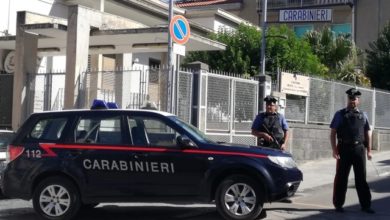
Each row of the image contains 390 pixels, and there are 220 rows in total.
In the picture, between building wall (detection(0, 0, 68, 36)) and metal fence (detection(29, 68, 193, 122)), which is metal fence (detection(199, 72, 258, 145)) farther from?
building wall (detection(0, 0, 68, 36))

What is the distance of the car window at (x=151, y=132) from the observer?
8.62 meters

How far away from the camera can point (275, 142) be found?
1041 centimetres

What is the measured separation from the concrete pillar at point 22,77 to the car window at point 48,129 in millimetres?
7426

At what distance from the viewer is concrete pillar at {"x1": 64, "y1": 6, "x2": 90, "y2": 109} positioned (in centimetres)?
1479

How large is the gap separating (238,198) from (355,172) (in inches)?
84.1

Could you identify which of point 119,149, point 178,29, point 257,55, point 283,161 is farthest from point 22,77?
point 283,161

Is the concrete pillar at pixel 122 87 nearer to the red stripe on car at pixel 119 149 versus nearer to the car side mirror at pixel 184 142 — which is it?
the red stripe on car at pixel 119 149

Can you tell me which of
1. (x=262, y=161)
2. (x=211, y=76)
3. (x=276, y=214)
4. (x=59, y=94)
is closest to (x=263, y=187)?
(x=262, y=161)

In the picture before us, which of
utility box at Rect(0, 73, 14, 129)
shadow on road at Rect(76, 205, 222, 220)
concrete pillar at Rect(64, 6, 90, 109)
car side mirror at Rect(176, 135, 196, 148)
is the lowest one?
shadow on road at Rect(76, 205, 222, 220)

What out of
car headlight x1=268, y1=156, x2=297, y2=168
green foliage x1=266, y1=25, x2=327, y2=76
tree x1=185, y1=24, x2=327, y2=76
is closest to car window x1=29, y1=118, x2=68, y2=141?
car headlight x1=268, y1=156, x2=297, y2=168

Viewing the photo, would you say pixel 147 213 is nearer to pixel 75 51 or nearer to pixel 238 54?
pixel 75 51

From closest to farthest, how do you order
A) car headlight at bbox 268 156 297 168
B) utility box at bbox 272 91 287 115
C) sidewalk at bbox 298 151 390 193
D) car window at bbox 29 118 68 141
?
car headlight at bbox 268 156 297 168 < car window at bbox 29 118 68 141 < sidewalk at bbox 298 151 390 193 < utility box at bbox 272 91 287 115

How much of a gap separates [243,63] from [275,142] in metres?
11.5

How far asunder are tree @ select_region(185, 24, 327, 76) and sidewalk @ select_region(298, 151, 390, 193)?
456 cm
